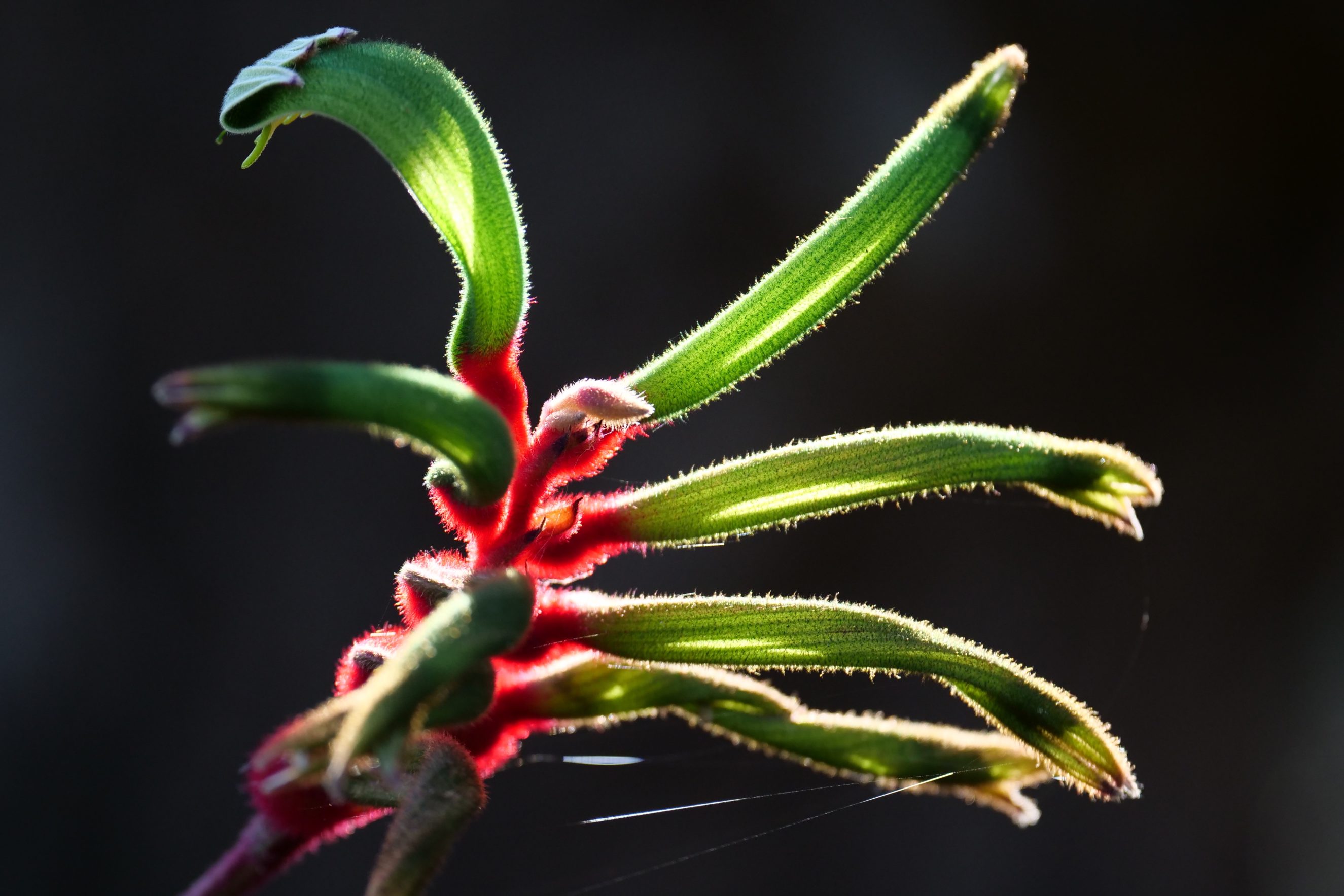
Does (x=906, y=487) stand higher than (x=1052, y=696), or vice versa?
(x=906, y=487)

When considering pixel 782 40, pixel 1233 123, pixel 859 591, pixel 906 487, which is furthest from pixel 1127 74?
pixel 906 487

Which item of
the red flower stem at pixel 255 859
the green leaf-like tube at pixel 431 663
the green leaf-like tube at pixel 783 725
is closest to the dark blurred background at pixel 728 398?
the green leaf-like tube at pixel 783 725

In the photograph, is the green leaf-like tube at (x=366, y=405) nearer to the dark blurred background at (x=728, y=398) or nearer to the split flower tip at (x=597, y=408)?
the split flower tip at (x=597, y=408)

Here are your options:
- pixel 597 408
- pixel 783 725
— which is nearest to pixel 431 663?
pixel 597 408

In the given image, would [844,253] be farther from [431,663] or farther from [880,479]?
[431,663]

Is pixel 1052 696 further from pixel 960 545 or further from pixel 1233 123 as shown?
pixel 1233 123
